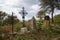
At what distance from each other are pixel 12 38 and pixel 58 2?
13130mm

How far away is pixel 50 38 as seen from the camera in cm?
1691

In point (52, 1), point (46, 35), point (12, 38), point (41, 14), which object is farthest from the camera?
point (41, 14)

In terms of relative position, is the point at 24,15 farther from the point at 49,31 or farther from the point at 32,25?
the point at 49,31

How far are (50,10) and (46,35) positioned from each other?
449 inches

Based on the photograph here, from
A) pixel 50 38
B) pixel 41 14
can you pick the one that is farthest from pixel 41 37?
pixel 41 14

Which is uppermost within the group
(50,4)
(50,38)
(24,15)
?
(50,4)

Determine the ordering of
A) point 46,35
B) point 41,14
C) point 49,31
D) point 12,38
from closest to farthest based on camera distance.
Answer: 1. point 12,38
2. point 46,35
3. point 49,31
4. point 41,14

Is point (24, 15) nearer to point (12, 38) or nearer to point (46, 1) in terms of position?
point (12, 38)

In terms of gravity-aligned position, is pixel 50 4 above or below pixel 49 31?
above

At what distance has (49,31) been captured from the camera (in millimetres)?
19000

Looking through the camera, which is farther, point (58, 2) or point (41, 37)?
point (58, 2)

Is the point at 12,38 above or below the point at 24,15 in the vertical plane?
below

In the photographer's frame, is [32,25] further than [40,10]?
No

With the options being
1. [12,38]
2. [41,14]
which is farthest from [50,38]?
[41,14]
